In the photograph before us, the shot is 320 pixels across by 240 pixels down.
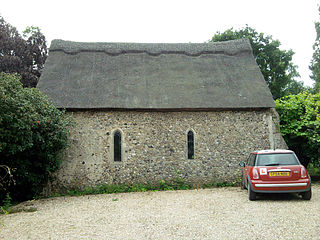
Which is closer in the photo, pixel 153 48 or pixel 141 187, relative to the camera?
pixel 141 187

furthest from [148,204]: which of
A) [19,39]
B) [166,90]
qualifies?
[19,39]

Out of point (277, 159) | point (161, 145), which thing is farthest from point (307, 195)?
point (161, 145)

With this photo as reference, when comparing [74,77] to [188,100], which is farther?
[74,77]

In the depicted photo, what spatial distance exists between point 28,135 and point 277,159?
792 cm

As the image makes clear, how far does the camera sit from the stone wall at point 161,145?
12.7m

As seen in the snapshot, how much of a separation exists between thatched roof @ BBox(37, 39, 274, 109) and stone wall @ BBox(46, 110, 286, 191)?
556 millimetres

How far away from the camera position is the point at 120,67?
15422mm

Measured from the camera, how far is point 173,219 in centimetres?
703

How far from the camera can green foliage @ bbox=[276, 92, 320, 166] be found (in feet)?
44.0

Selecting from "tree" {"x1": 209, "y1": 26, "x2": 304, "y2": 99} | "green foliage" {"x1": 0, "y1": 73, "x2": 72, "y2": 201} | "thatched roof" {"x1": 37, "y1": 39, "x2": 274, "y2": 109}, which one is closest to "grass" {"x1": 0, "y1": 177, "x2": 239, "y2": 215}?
"green foliage" {"x1": 0, "y1": 73, "x2": 72, "y2": 201}

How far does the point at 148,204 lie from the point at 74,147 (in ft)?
16.9

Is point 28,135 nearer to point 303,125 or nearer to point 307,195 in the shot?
point 307,195

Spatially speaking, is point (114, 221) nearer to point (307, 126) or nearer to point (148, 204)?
point (148, 204)

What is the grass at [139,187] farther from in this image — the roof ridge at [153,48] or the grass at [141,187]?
the roof ridge at [153,48]
